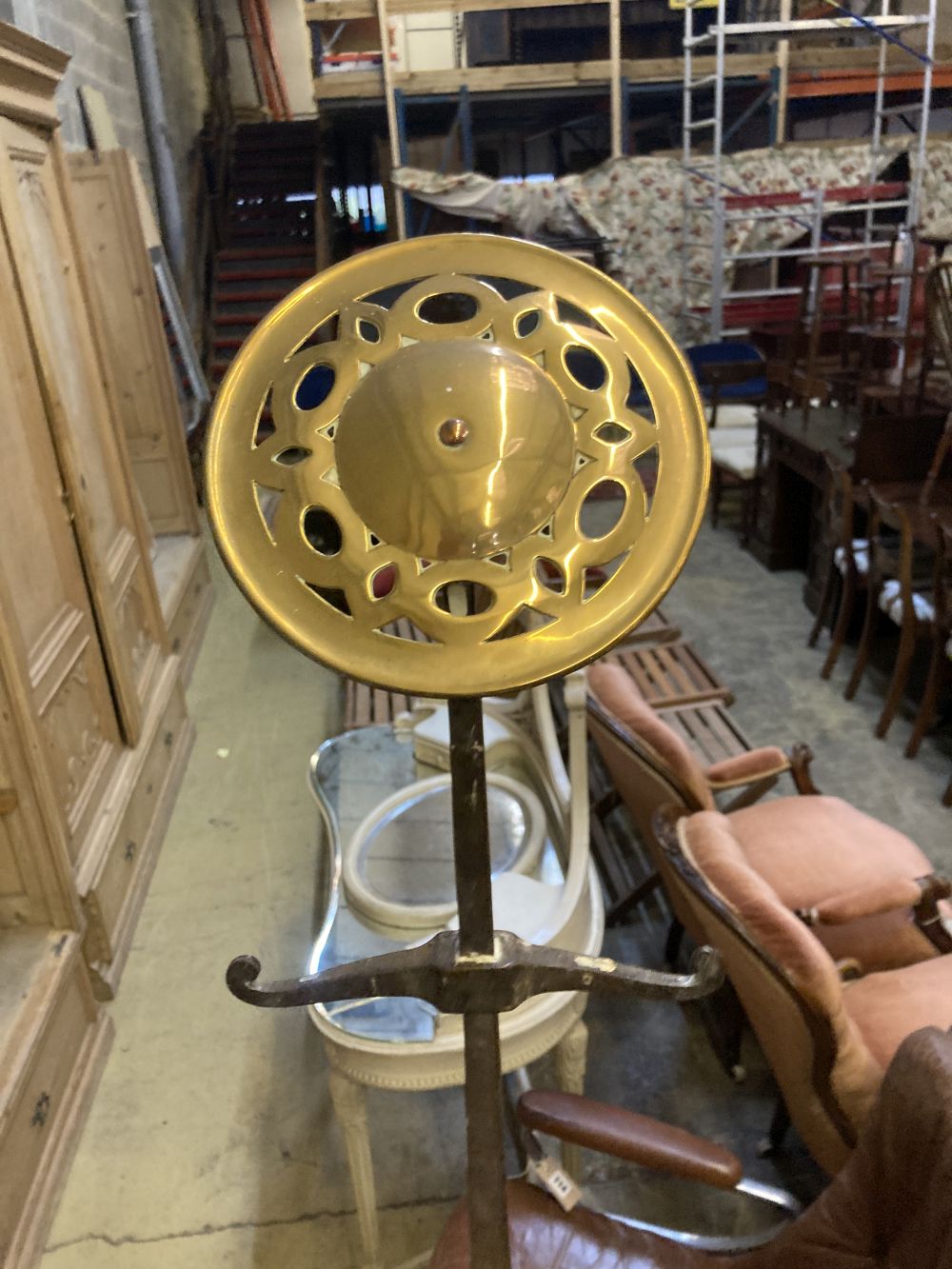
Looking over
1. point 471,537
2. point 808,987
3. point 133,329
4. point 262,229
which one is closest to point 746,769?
point 808,987

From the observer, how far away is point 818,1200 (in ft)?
4.45

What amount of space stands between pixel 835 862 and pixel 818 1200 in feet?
3.75

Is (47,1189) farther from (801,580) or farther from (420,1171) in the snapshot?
(801,580)

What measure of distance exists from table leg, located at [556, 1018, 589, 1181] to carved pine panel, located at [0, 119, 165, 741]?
1653mm

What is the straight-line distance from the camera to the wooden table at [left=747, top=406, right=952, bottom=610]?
431cm

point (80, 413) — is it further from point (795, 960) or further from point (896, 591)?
point (896, 591)

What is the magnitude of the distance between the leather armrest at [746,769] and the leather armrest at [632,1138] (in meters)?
1.19

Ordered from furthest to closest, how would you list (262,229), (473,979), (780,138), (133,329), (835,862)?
(780,138), (262,229), (133,329), (835,862), (473,979)

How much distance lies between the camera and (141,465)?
14.7 feet

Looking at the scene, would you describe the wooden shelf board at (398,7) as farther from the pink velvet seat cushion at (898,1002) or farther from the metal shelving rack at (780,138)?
the pink velvet seat cushion at (898,1002)

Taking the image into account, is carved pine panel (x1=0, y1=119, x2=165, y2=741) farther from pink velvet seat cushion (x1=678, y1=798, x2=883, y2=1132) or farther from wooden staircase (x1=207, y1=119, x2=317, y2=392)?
wooden staircase (x1=207, y1=119, x2=317, y2=392)

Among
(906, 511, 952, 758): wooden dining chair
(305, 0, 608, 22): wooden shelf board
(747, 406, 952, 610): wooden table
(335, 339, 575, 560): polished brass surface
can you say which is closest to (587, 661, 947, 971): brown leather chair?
(906, 511, 952, 758): wooden dining chair

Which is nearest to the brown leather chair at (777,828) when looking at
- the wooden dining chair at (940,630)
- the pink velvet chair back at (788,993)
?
the pink velvet chair back at (788,993)

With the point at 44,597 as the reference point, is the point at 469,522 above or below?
above
